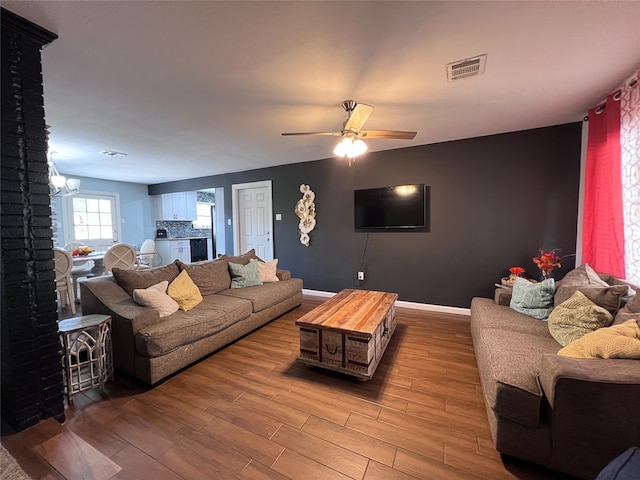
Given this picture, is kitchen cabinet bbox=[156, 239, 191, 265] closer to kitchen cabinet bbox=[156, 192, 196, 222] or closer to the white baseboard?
kitchen cabinet bbox=[156, 192, 196, 222]

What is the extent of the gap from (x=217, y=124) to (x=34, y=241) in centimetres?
197

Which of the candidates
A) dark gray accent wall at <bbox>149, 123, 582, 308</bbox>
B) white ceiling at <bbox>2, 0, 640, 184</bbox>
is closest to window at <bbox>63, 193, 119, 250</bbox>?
white ceiling at <bbox>2, 0, 640, 184</bbox>

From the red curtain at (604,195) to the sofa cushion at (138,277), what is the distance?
4306mm

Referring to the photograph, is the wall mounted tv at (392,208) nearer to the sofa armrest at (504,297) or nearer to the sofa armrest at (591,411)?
A: the sofa armrest at (504,297)

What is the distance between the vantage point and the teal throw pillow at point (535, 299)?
2238 millimetres

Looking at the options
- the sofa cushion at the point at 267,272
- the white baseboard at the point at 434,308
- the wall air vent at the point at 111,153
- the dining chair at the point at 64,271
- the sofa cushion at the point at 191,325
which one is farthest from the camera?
the wall air vent at the point at 111,153

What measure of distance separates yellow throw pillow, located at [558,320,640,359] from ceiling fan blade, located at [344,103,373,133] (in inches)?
79.4

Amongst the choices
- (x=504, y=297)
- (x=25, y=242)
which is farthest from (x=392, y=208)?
(x=25, y=242)

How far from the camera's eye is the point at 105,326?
6.51 feet

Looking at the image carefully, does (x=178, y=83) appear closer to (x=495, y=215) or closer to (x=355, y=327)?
(x=355, y=327)

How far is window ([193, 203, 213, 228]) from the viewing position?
776 cm

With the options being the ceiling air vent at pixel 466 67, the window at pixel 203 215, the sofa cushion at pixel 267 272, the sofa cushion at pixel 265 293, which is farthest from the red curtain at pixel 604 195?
the window at pixel 203 215

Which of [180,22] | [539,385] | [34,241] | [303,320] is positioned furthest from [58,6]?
[539,385]

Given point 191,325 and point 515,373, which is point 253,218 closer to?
point 191,325
